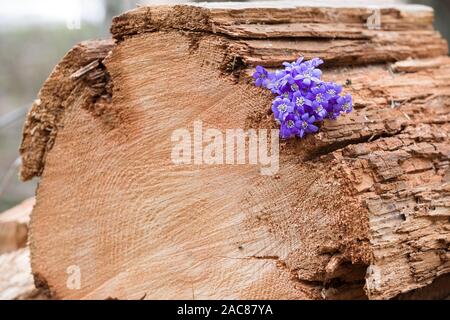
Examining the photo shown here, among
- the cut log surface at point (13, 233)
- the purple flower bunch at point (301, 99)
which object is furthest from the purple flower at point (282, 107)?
the cut log surface at point (13, 233)

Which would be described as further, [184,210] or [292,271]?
[184,210]

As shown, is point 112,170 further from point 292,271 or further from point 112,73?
point 292,271

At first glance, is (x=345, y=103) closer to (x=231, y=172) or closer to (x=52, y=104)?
(x=231, y=172)

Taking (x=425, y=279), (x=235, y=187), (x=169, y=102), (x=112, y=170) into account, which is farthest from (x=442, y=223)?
(x=112, y=170)

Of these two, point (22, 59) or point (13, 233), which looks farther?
point (22, 59)

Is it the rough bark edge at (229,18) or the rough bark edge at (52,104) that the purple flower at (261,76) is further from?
the rough bark edge at (52,104)

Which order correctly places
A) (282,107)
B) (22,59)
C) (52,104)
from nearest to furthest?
(282,107), (52,104), (22,59)

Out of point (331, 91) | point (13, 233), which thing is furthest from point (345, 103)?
point (13, 233)

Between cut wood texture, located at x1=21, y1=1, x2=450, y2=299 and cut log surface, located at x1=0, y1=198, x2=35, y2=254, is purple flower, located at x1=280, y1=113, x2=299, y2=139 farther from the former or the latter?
cut log surface, located at x1=0, y1=198, x2=35, y2=254
